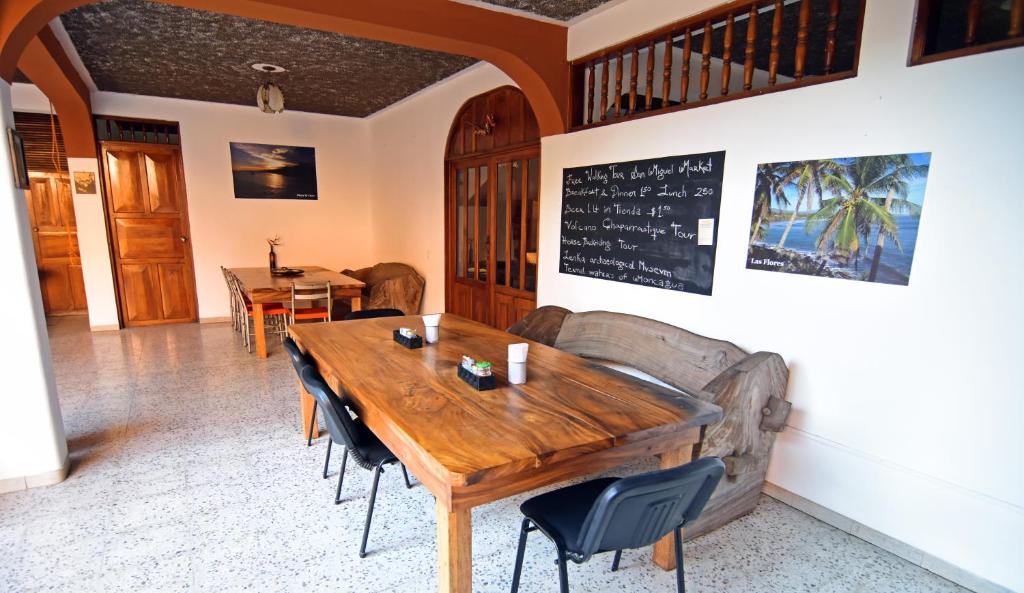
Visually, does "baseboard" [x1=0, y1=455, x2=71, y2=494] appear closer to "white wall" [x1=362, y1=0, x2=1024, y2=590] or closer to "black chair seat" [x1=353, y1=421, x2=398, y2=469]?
"black chair seat" [x1=353, y1=421, x2=398, y2=469]

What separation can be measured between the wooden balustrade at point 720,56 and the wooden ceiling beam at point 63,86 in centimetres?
382

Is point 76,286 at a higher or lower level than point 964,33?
lower

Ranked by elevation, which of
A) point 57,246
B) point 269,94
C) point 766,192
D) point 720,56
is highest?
point 720,56

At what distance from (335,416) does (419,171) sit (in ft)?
14.8

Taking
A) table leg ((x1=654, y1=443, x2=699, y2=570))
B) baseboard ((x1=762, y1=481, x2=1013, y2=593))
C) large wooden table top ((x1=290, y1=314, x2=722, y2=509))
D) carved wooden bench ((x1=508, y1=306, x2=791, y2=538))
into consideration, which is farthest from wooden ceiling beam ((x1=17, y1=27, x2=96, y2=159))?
baseboard ((x1=762, y1=481, x2=1013, y2=593))

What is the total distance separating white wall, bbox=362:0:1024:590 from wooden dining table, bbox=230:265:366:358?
3558mm

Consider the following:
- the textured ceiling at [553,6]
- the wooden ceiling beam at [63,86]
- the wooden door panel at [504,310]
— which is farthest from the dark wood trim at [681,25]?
the wooden ceiling beam at [63,86]

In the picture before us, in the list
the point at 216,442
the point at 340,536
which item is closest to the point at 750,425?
the point at 340,536

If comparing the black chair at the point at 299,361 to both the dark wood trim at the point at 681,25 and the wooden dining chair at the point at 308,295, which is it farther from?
the dark wood trim at the point at 681,25

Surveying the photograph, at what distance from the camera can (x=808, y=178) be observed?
2387mm

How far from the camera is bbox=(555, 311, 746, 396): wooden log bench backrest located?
105 inches

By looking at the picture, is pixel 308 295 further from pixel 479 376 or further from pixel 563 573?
pixel 563 573

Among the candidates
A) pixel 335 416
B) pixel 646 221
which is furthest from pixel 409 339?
pixel 646 221

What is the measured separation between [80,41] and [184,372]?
9.63ft
